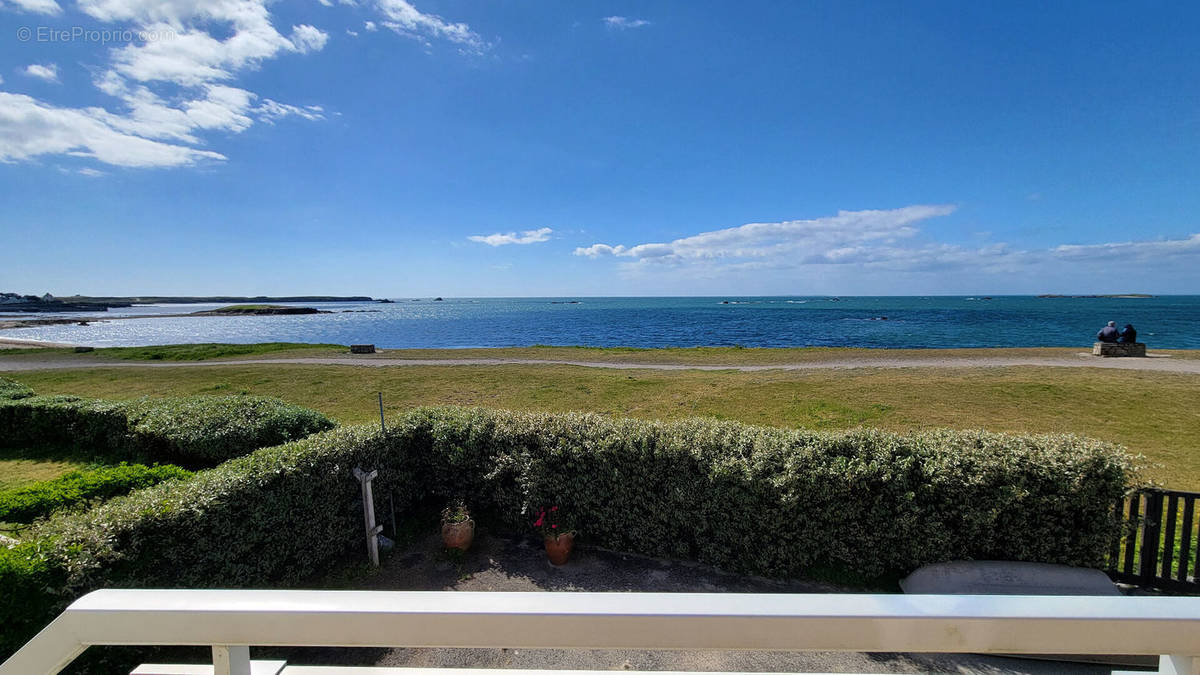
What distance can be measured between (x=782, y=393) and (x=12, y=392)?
793 inches

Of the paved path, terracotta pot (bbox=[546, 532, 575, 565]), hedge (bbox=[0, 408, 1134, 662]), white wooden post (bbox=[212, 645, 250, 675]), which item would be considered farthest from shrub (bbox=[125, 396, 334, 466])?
the paved path

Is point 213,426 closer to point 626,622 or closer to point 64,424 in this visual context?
point 64,424

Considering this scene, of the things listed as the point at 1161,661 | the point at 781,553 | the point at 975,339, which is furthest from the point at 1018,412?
the point at 975,339

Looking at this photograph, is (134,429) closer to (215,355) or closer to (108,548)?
(108,548)

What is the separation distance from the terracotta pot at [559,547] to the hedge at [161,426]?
208 inches

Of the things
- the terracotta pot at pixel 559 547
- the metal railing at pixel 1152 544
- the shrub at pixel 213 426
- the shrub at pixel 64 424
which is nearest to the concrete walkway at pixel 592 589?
the terracotta pot at pixel 559 547

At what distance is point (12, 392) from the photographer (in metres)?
11.8

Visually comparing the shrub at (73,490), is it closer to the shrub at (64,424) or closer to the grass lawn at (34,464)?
the grass lawn at (34,464)

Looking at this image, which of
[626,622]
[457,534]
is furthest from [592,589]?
[626,622]

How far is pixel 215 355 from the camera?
30.0 m

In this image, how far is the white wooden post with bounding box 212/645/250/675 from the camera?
1238mm

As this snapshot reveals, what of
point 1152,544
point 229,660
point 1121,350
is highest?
point 229,660

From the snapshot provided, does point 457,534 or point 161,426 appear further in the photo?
point 161,426

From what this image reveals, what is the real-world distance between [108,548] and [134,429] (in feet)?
21.7
